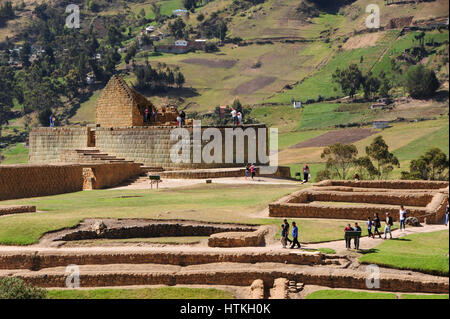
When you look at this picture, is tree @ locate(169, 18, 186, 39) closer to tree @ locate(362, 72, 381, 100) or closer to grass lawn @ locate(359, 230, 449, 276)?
tree @ locate(362, 72, 381, 100)

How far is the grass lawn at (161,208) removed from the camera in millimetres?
22500

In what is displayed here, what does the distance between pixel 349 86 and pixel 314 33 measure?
4937 centimetres

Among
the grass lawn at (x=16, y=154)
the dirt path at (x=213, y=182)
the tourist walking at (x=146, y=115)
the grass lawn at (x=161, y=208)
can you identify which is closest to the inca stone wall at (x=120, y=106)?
the tourist walking at (x=146, y=115)

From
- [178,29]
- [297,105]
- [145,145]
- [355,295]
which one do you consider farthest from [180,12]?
[355,295]

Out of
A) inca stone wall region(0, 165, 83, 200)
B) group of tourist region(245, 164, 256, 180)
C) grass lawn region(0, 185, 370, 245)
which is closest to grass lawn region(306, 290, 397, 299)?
grass lawn region(0, 185, 370, 245)

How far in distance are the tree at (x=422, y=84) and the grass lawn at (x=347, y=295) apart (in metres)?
90.8

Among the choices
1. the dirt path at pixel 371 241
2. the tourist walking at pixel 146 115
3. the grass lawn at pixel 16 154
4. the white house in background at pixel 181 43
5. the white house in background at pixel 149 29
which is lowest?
the grass lawn at pixel 16 154

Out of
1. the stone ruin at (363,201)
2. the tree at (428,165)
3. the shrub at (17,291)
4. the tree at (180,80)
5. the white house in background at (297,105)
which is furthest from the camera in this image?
the tree at (180,80)

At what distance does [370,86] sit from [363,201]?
298 feet

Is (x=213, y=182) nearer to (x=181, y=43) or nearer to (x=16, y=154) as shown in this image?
(x=16, y=154)

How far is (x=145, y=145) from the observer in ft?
134

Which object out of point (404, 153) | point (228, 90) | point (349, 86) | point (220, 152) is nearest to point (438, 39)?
point (349, 86)

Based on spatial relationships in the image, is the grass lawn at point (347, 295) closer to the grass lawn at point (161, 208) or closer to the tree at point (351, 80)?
the grass lawn at point (161, 208)
